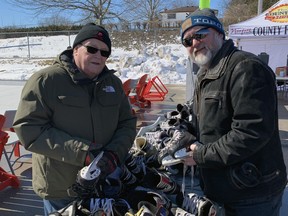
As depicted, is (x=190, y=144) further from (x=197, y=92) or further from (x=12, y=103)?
(x=12, y=103)

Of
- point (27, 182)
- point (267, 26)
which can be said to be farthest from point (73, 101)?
point (267, 26)

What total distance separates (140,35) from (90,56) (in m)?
21.5

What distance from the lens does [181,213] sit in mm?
2086

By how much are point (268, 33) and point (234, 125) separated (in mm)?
8771

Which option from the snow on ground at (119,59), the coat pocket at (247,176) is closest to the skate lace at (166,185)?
the coat pocket at (247,176)

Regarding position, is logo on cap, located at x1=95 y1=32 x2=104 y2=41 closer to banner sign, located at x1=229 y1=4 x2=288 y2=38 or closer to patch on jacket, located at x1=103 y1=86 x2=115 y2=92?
patch on jacket, located at x1=103 y1=86 x2=115 y2=92

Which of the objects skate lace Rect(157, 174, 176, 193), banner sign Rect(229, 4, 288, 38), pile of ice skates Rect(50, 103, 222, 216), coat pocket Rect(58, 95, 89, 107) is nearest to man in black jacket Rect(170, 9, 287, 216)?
pile of ice skates Rect(50, 103, 222, 216)

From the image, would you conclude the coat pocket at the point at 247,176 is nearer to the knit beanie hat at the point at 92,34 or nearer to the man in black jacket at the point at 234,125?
the man in black jacket at the point at 234,125

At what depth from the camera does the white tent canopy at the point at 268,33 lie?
933 cm

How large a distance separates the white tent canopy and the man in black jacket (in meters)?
8.41

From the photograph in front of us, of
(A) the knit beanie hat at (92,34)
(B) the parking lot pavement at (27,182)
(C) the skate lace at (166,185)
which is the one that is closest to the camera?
(A) the knit beanie hat at (92,34)

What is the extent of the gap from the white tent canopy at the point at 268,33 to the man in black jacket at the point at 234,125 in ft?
27.6

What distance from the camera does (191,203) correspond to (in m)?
2.20

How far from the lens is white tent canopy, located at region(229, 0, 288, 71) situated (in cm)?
933
